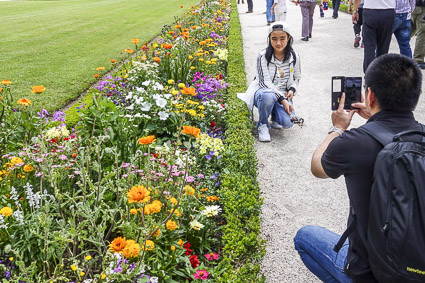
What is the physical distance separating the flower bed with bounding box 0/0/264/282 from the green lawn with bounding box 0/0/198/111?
0.52 m

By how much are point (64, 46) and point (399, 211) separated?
34.5 ft

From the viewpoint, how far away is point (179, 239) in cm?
273

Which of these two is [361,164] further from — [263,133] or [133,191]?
[263,133]

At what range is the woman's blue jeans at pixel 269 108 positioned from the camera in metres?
4.62

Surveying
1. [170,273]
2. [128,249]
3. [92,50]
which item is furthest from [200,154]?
[92,50]

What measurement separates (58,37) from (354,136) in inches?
463

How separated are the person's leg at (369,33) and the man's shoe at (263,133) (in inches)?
94.5

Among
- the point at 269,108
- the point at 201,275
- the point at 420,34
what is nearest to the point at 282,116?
→ the point at 269,108

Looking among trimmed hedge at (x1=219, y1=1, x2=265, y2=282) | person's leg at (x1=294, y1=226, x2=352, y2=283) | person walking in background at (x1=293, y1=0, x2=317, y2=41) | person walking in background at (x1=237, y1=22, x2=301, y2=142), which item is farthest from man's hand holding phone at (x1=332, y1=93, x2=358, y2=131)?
person walking in background at (x1=293, y1=0, x2=317, y2=41)

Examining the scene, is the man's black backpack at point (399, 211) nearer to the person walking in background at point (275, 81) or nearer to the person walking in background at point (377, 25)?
the person walking in background at point (275, 81)

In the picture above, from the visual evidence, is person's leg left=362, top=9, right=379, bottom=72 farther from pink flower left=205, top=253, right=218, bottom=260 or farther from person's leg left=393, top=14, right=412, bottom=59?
pink flower left=205, top=253, right=218, bottom=260

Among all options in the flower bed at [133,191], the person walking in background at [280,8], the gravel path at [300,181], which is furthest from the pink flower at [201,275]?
the person walking in background at [280,8]

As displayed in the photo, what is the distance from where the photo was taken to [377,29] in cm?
593

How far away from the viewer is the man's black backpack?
4.97 feet
